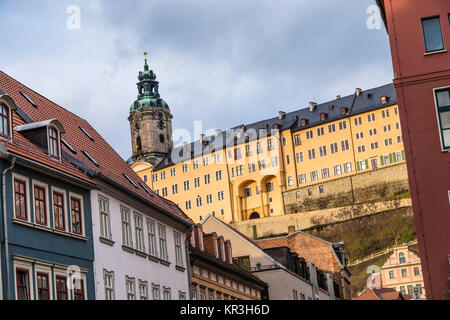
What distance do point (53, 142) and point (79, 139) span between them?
21.3 ft

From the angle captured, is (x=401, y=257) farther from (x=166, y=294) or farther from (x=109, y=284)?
(x=109, y=284)

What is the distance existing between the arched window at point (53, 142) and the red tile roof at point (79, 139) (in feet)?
1.39

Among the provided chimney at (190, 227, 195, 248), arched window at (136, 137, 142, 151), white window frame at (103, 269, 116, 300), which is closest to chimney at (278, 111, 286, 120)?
arched window at (136, 137, 142, 151)

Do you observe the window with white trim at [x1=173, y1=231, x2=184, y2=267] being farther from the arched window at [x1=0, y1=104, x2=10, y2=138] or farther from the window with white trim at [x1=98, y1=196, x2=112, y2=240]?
the arched window at [x1=0, y1=104, x2=10, y2=138]

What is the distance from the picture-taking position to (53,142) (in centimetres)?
2761

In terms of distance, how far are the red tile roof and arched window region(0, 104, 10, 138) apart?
29.1 inches

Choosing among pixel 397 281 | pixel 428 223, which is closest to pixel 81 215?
pixel 428 223

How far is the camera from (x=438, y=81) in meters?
26.5

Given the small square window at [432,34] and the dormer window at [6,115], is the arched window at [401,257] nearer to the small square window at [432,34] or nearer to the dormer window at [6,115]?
the small square window at [432,34]

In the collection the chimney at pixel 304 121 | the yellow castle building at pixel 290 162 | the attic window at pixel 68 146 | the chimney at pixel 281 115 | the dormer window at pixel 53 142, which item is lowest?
the dormer window at pixel 53 142

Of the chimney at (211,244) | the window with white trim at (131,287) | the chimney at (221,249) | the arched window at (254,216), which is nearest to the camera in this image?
the window with white trim at (131,287)

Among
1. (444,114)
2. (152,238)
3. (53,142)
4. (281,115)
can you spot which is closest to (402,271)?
(281,115)

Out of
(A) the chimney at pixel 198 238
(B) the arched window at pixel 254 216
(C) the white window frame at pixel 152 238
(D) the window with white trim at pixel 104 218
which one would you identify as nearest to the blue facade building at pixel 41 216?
(D) the window with white trim at pixel 104 218

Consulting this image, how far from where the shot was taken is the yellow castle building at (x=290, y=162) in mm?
123688
